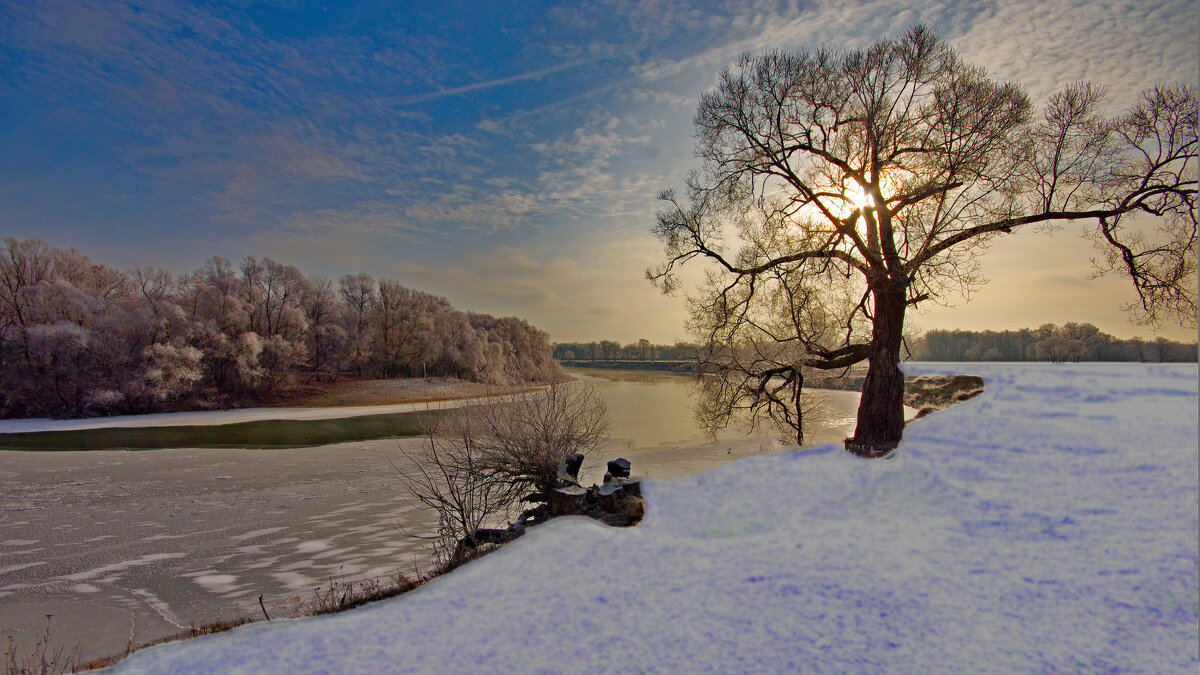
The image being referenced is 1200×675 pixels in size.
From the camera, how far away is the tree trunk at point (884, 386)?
30.6 ft

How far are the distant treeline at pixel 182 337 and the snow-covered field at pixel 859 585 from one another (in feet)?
72.0

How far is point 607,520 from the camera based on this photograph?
7430 mm

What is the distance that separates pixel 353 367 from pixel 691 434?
144 feet

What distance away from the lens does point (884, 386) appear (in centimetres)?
939

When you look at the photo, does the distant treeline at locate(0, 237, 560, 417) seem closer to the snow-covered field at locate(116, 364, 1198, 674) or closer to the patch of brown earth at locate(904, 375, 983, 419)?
the patch of brown earth at locate(904, 375, 983, 419)

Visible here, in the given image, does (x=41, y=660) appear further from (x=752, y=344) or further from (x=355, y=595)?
(x=752, y=344)

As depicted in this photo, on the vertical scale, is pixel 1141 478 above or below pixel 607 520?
above

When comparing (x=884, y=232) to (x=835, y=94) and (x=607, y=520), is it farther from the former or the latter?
(x=607, y=520)

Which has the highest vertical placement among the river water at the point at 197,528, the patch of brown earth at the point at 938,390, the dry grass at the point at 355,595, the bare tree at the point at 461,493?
the patch of brown earth at the point at 938,390

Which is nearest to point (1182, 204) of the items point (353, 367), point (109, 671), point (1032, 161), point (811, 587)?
point (1032, 161)

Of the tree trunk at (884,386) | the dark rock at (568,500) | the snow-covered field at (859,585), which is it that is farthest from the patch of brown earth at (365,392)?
the snow-covered field at (859,585)

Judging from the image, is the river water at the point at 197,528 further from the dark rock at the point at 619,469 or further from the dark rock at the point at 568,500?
the dark rock at the point at 619,469

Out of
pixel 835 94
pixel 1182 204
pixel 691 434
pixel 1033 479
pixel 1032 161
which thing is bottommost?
pixel 691 434

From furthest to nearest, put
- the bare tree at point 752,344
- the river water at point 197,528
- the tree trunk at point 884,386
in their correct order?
the bare tree at point 752,344 → the tree trunk at point 884,386 → the river water at point 197,528
